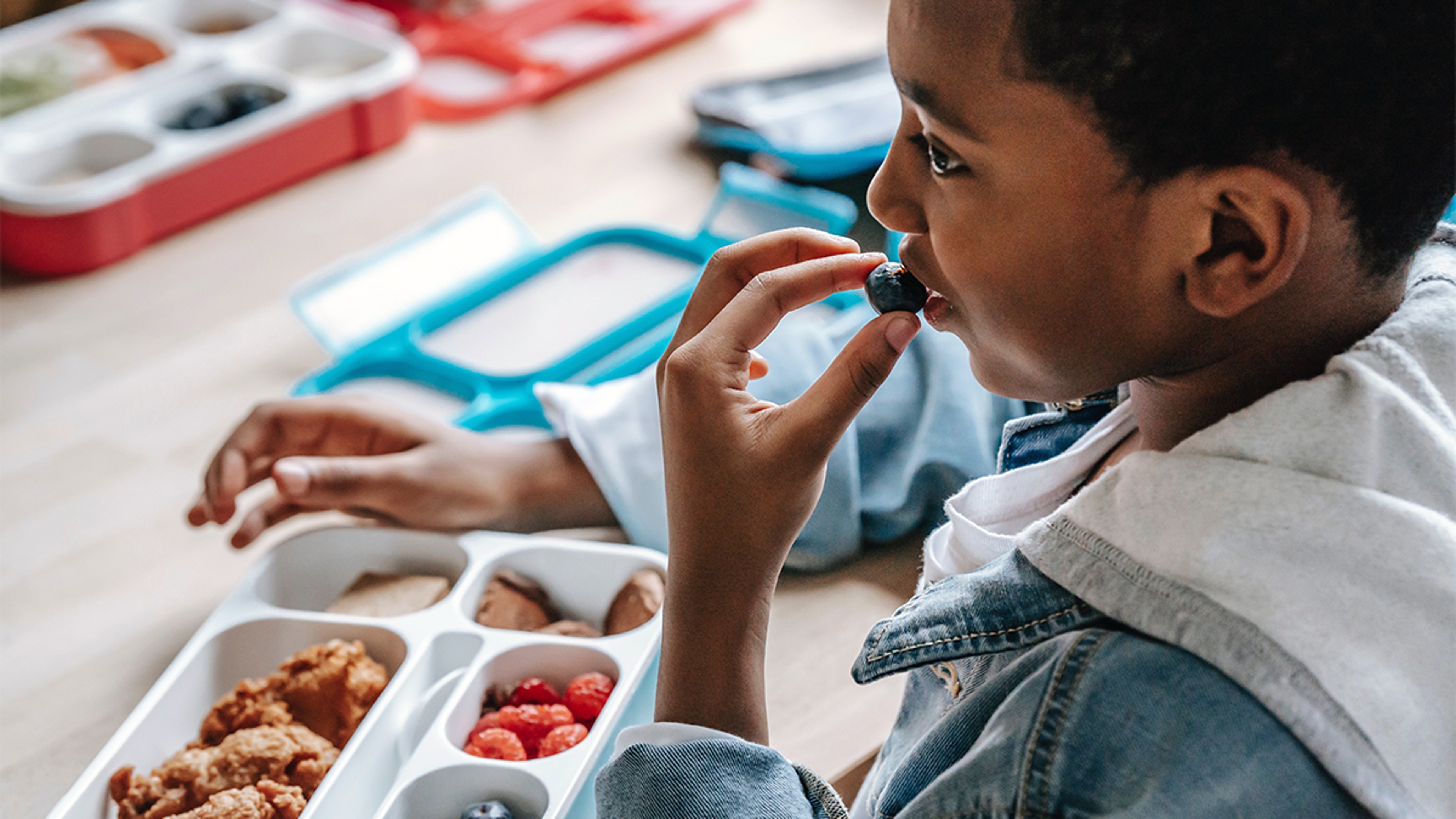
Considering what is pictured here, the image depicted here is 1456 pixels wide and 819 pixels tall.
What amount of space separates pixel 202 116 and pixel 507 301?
392 mm

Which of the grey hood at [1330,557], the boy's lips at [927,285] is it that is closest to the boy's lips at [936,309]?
the boy's lips at [927,285]

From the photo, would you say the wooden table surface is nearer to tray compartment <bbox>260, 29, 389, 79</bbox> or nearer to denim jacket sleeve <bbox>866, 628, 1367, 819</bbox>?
tray compartment <bbox>260, 29, 389, 79</bbox>

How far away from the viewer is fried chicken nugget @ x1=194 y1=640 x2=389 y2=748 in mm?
686

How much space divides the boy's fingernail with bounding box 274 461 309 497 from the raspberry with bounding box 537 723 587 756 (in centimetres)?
23

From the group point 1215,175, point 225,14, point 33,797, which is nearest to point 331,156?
point 225,14

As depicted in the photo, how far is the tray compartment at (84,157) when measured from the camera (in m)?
1.19

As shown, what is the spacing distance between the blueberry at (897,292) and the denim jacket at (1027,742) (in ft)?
0.37

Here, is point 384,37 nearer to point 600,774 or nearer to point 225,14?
point 225,14

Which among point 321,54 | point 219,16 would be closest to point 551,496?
point 321,54

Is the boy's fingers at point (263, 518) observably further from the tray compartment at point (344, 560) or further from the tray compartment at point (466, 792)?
the tray compartment at point (466, 792)

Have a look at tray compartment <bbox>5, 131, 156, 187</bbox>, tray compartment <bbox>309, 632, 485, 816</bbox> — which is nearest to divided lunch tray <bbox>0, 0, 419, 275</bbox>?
tray compartment <bbox>5, 131, 156, 187</bbox>

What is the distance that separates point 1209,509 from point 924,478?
0.35 meters

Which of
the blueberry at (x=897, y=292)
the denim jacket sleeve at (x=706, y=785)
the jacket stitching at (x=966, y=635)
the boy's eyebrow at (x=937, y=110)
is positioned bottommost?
the denim jacket sleeve at (x=706, y=785)

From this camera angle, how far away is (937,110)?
0.47m
